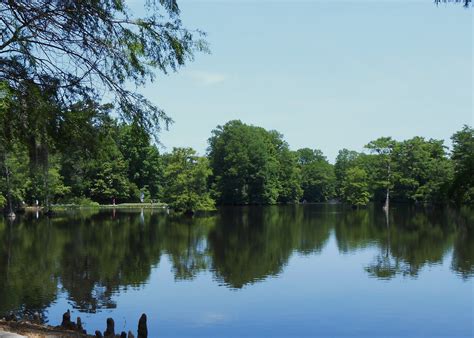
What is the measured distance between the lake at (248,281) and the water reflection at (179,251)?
6cm

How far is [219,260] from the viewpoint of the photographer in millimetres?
24547

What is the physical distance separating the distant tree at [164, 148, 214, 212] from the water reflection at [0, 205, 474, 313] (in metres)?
10.7

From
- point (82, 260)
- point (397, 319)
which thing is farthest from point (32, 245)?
point (397, 319)

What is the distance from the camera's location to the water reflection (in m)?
18.7

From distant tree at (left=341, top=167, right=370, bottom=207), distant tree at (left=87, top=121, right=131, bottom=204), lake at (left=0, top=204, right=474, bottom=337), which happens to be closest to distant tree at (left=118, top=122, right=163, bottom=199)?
distant tree at (left=87, top=121, right=131, bottom=204)

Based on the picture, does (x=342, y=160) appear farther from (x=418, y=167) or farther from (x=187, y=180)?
(x=187, y=180)

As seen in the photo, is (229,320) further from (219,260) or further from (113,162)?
(113,162)

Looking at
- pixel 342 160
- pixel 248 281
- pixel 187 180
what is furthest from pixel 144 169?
pixel 248 281

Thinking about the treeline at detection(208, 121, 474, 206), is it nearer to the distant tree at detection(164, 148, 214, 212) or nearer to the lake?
the distant tree at detection(164, 148, 214, 212)

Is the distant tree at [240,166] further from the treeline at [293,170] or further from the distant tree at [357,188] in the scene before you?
the distant tree at [357,188]

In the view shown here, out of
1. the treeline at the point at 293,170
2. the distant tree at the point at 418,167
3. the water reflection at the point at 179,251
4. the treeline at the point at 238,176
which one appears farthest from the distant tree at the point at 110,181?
the distant tree at the point at 418,167

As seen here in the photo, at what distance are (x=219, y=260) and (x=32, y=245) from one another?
11.3 m

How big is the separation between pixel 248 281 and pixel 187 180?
34209 millimetres

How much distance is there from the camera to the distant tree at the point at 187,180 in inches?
2103
